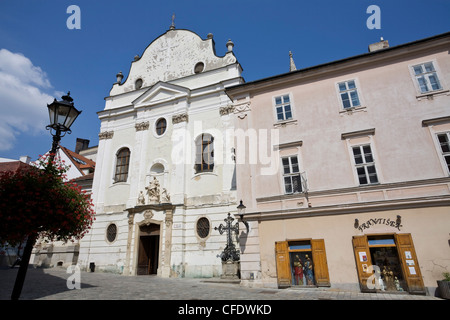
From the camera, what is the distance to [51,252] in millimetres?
23312

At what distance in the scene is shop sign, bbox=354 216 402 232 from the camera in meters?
10.2

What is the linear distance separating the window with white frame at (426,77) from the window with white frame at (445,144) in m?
2.10

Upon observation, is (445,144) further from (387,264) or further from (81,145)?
(81,145)

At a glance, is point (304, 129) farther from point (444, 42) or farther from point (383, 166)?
point (444, 42)

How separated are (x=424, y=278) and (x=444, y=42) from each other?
9.81 meters

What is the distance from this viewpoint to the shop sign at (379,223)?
10153 millimetres

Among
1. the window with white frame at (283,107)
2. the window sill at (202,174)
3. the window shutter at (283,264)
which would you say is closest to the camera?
the window shutter at (283,264)

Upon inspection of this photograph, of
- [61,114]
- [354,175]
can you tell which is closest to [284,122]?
[354,175]

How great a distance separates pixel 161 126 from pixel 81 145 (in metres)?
28.3

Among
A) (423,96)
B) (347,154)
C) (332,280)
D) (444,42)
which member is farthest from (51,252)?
(444,42)

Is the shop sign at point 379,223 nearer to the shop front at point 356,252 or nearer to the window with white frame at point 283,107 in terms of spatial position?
the shop front at point 356,252

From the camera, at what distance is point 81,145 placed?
146 ft

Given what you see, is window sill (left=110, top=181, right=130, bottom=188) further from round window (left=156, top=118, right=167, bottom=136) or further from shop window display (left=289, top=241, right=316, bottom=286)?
shop window display (left=289, top=241, right=316, bottom=286)

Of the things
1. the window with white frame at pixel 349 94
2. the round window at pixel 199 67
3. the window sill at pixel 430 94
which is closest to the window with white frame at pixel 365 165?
the window with white frame at pixel 349 94
